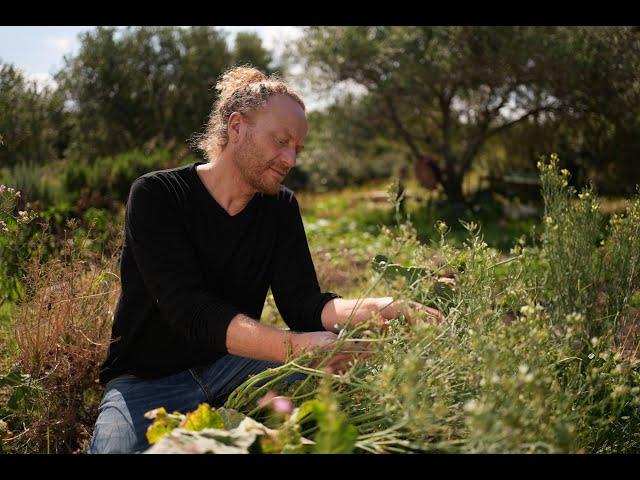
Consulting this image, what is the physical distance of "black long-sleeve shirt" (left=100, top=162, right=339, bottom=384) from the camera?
7.78 ft

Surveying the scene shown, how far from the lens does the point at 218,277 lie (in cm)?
280

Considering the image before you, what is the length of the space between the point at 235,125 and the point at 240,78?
294mm

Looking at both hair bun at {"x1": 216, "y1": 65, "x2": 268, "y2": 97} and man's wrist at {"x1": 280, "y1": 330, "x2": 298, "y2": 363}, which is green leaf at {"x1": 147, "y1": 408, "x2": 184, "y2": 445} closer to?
man's wrist at {"x1": 280, "y1": 330, "x2": 298, "y2": 363}

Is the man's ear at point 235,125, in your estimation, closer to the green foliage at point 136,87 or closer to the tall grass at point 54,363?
the tall grass at point 54,363

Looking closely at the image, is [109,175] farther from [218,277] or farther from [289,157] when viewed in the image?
[289,157]

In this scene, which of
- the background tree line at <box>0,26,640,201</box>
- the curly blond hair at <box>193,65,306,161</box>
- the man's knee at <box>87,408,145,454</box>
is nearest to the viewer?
the man's knee at <box>87,408,145,454</box>

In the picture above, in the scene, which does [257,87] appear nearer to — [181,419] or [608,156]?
[181,419]

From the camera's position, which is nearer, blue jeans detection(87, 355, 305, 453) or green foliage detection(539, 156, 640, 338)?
blue jeans detection(87, 355, 305, 453)

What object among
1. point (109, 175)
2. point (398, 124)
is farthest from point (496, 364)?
point (398, 124)

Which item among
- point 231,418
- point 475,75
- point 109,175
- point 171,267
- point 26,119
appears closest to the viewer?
point 231,418

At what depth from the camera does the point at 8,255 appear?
3.64 metres


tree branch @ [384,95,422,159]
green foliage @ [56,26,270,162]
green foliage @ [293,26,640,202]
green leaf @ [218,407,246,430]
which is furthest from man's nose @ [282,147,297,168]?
green foliage @ [56,26,270,162]

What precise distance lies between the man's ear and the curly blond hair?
0.03m
